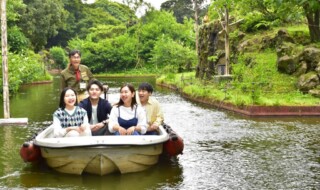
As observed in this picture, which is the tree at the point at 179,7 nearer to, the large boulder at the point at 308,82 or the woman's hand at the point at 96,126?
the large boulder at the point at 308,82

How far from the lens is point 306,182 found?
320 inches

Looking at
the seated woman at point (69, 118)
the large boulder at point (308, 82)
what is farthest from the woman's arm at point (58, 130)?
the large boulder at point (308, 82)

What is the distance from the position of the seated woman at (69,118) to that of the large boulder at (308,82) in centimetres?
1306

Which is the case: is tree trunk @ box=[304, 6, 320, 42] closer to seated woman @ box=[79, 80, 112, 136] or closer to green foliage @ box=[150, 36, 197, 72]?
seated woman @ box=[79, 80, 112, 136]

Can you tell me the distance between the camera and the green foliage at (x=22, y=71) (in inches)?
985

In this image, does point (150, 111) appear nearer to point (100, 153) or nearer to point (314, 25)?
point (100, 153)

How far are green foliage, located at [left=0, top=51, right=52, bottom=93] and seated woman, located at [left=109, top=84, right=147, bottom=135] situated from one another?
49.6 feet

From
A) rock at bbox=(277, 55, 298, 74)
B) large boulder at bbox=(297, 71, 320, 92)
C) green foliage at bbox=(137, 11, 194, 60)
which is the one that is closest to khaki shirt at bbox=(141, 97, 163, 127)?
large boulder at bbox=(297, 71, 320, 92)

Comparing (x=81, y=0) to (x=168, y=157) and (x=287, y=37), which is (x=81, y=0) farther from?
(x=168, y=157)

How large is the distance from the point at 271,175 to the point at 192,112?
10255 mm

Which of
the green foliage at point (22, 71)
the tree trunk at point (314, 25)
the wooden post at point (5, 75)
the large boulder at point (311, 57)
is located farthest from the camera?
the green foliage at point (22, 71)

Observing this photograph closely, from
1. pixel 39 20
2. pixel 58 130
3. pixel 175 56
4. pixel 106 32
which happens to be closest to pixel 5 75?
pixel 58 130

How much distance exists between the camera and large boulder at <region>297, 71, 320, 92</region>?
63.1ft

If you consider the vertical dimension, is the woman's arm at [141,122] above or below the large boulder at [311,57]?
below
